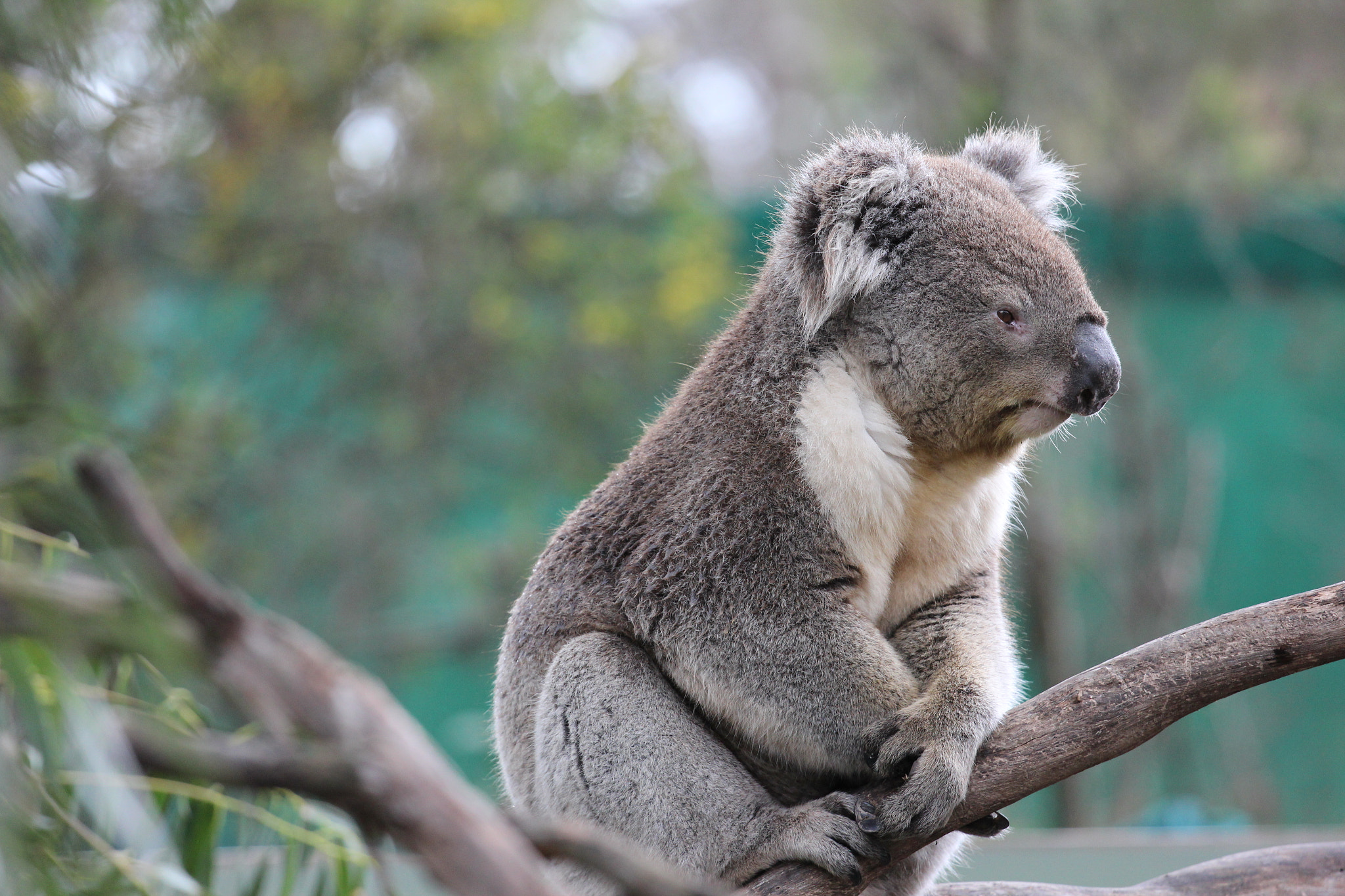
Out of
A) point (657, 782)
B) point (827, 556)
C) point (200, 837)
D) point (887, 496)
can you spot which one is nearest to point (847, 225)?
point (887, 496)

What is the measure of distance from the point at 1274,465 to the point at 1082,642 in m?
1.55

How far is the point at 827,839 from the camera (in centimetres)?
197

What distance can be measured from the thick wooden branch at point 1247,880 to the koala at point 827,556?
0.30 metres

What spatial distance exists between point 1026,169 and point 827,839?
5.17 feet

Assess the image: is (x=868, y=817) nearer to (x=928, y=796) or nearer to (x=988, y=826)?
(x=928, y=796)

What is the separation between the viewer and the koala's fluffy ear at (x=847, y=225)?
7.56ft

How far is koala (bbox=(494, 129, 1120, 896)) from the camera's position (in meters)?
2.10

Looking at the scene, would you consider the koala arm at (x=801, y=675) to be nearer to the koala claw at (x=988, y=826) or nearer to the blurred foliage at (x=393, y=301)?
the koala claw at (x=988, y=826)

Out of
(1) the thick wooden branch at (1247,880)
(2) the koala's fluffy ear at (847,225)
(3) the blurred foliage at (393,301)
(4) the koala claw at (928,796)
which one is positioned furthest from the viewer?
(3) the blurred foliage at (393,301)

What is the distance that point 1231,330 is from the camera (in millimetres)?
6887

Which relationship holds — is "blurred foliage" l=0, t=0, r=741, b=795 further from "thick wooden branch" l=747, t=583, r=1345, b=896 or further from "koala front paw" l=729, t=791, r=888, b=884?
"thick wooden branch" l=747, t=583, r=1345, b=896

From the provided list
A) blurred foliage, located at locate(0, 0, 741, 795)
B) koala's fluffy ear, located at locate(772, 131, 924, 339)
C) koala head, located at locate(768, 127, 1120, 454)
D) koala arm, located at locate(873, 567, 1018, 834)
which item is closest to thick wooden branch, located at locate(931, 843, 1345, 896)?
koala arm, located at locate(873, 567, 1018, 834)

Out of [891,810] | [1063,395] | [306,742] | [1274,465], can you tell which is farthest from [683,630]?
[1274,465]

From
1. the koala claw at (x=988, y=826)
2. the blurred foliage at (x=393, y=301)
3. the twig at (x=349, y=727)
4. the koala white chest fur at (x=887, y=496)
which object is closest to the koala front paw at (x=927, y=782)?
the koala claw at (x=988, y=826)
